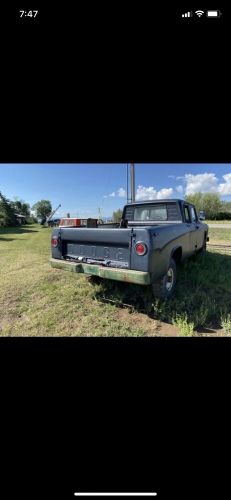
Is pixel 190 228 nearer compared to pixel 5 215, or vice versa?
pixel 190 228

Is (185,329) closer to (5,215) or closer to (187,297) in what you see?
(187,297)

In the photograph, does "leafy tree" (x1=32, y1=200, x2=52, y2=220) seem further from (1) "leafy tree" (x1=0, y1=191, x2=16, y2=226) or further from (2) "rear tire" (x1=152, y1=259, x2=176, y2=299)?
(2) "rear tire" (x1=152, y1=259, x2=176, y2=299)

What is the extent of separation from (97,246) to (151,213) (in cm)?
186

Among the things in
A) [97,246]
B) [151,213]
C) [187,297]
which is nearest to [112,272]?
[97,246]

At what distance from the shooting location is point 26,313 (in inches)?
135

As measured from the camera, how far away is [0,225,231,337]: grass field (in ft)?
9.38

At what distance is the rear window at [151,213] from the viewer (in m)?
4.51

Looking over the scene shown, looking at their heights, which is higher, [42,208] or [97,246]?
[42,208]

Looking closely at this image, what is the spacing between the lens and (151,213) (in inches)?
184

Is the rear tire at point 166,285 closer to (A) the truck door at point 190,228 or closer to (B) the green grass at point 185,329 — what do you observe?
(B) the green grass at point 185,329
